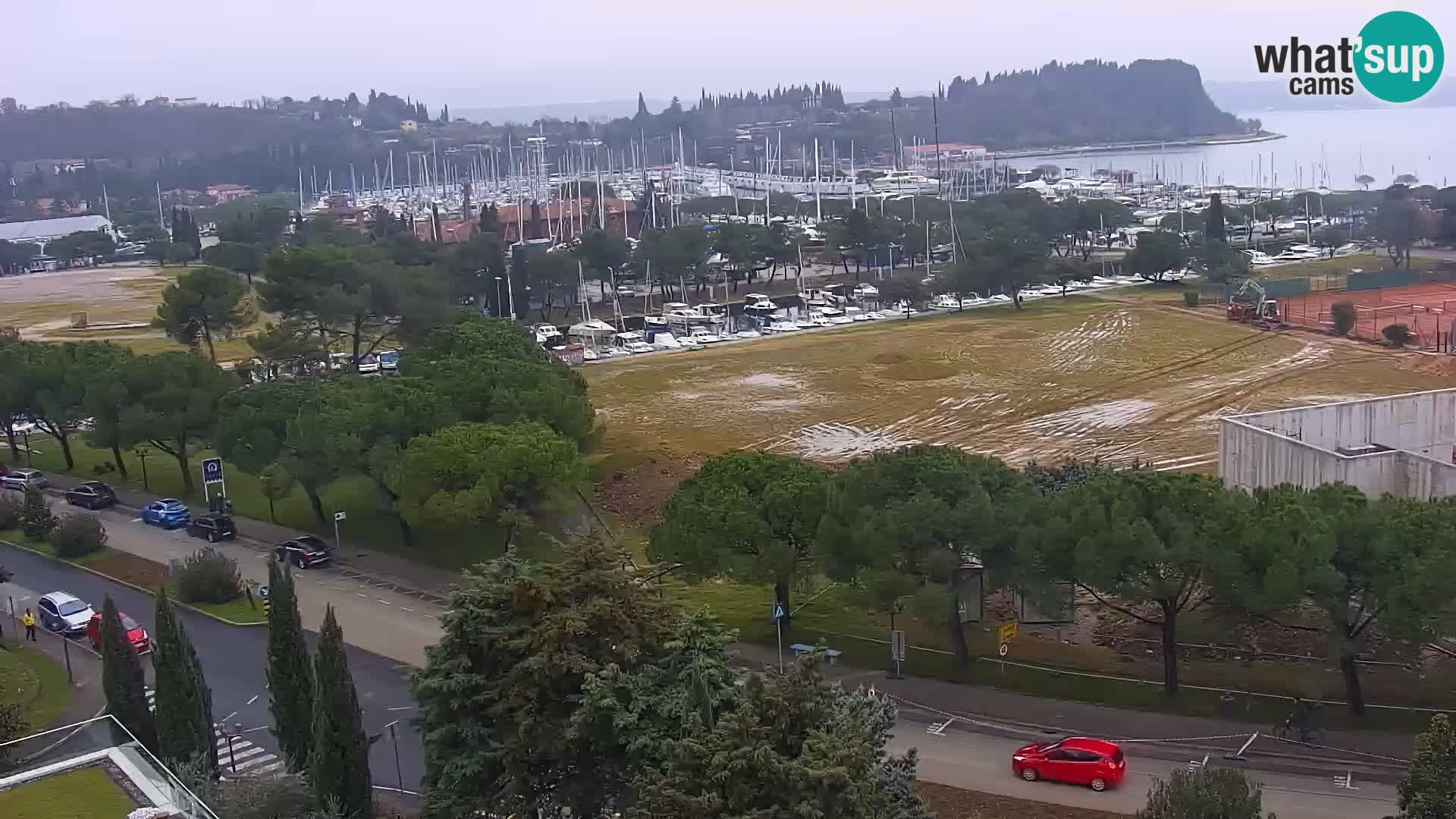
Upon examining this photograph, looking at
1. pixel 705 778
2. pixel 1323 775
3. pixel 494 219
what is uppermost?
pixel 494 219

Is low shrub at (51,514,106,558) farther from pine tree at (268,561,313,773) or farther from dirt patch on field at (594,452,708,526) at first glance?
pine tree at (268,561,313,773)

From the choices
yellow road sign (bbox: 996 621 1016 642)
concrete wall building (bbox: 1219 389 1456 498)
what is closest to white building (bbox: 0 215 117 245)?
concrete wall building (bbox: 1219 389 1456 498)

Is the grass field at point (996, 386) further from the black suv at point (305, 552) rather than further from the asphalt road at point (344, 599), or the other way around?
the asphalt road at point (344, 599)

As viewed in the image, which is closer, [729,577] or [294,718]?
[294,718]

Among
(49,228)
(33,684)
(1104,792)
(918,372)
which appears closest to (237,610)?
(33,684)

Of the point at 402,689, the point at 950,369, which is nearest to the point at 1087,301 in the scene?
the point at 950,369

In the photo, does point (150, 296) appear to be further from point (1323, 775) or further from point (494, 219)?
point (1323, 775)

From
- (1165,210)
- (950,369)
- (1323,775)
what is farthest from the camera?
(1165,210)
